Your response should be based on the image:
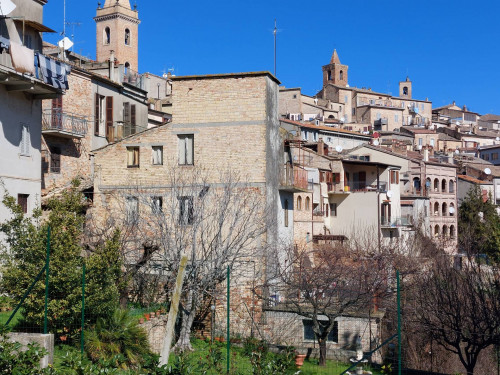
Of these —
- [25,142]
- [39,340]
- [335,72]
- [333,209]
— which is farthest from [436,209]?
[335,72]

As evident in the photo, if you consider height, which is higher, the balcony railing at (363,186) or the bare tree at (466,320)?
the balcony railing at (363,186)

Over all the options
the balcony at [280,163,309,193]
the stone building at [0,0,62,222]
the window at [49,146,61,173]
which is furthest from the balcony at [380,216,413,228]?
the stone building at [0,0,62,222]

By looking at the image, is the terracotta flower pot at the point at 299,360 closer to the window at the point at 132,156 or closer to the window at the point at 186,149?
the window at the point at 186,149

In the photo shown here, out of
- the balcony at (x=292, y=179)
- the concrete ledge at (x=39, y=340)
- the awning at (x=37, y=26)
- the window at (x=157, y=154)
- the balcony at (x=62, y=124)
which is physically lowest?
the concrete ledge at (x=39, y=340)

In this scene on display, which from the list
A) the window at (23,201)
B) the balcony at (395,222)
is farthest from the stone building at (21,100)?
the balcony at (395,222)

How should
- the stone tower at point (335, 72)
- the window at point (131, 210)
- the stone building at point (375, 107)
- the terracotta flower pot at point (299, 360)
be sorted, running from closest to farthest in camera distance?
the terracotta flower pot at point (299, 360)
the window at point (131, 210)
the stone building at point (375, 107)
the stone tower at point (335, 72)

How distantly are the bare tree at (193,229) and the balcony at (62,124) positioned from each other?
4.05 metres

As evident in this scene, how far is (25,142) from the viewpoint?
25.8 meters

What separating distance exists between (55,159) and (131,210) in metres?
5.16

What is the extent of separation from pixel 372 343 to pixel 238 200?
7.53 m

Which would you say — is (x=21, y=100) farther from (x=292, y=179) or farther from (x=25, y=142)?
(x=292, y=179)

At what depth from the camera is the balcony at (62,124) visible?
2958 centimetres

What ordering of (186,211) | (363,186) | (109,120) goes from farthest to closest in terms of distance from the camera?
1. (363,186)
2. (109,120)
3. (186,211)

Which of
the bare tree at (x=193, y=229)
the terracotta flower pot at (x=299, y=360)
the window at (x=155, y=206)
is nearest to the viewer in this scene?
the terracotta flower pot at (x=299, y=360)
